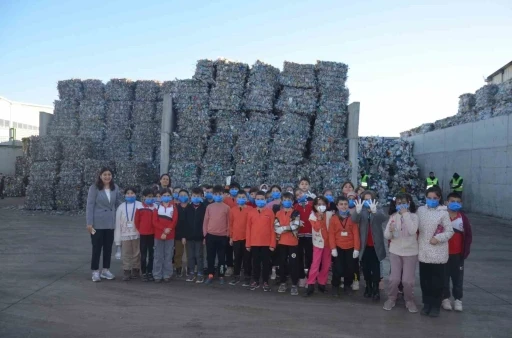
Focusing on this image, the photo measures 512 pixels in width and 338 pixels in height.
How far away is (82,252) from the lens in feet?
33.4

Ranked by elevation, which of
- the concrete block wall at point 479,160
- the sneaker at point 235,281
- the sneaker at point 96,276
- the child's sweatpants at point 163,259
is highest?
the concrete block wall at point 479,160

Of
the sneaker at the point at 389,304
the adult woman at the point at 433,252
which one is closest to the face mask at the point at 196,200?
the sneaker at the point at 389,304

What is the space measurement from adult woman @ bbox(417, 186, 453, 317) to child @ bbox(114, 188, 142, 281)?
16.1 ft

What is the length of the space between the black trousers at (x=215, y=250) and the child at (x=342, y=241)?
6.72ft

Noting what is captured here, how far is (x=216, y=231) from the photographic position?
26.3 feet

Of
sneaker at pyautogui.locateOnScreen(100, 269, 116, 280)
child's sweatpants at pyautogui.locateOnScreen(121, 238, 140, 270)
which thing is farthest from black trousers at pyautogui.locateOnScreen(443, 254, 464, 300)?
sneaker at pyautogui.locateOnScreen(100, 269, 116, 280)

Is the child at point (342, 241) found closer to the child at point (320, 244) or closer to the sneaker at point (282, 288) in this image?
the child at point (320, 244)

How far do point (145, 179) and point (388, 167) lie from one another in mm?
12550

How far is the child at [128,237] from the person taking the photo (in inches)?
314

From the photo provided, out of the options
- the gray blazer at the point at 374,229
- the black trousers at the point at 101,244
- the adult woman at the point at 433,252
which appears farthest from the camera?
the black trousers at the point at 101,244

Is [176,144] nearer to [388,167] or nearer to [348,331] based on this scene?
[348,331]

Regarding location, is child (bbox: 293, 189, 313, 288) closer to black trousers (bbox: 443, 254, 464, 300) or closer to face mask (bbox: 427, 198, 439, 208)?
face mask (bbox: 427, 198, 439, 208)

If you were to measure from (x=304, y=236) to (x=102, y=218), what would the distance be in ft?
12.1

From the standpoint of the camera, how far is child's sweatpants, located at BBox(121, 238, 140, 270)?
26.1 feet
